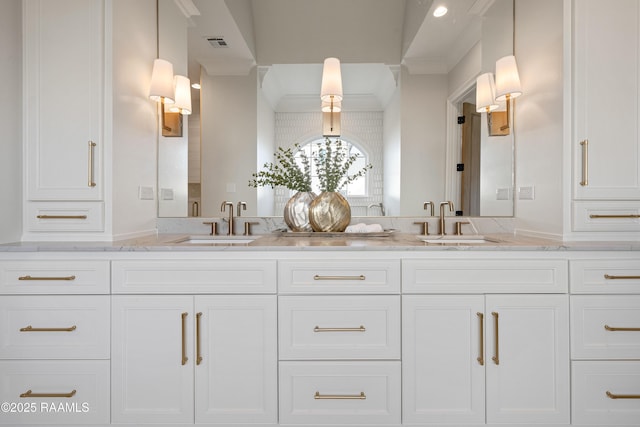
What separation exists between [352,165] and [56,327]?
1.62 metres

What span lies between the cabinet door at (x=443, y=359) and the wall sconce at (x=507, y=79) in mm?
1179

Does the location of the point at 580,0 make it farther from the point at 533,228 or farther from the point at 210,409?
the point at 210,409

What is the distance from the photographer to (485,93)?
2.02 metres

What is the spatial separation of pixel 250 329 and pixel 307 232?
0.69m

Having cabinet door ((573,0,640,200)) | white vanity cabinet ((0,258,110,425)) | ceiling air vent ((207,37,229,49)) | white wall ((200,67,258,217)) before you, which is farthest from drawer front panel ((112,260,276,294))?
cabinet door ((573,0,640,200))

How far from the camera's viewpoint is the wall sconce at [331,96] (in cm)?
205

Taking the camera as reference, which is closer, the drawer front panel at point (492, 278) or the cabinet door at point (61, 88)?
the drawer front panel at point (492, 278)

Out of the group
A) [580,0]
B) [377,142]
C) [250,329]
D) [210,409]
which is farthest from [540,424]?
[580,0]

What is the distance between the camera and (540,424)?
140 cm

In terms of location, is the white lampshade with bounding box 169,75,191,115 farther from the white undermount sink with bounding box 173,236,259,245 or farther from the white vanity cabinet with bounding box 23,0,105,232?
the white undermount sink with bounding box 173,236,259,245

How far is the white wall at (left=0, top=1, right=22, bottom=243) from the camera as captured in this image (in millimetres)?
1539

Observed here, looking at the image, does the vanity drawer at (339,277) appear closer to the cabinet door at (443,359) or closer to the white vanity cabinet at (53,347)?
the cabinet door at (443,359)

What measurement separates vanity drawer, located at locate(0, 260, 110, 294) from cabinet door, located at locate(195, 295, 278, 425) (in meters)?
0.43

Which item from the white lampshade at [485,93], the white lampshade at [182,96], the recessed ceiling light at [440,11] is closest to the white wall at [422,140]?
the white lampshade at [485,93]
